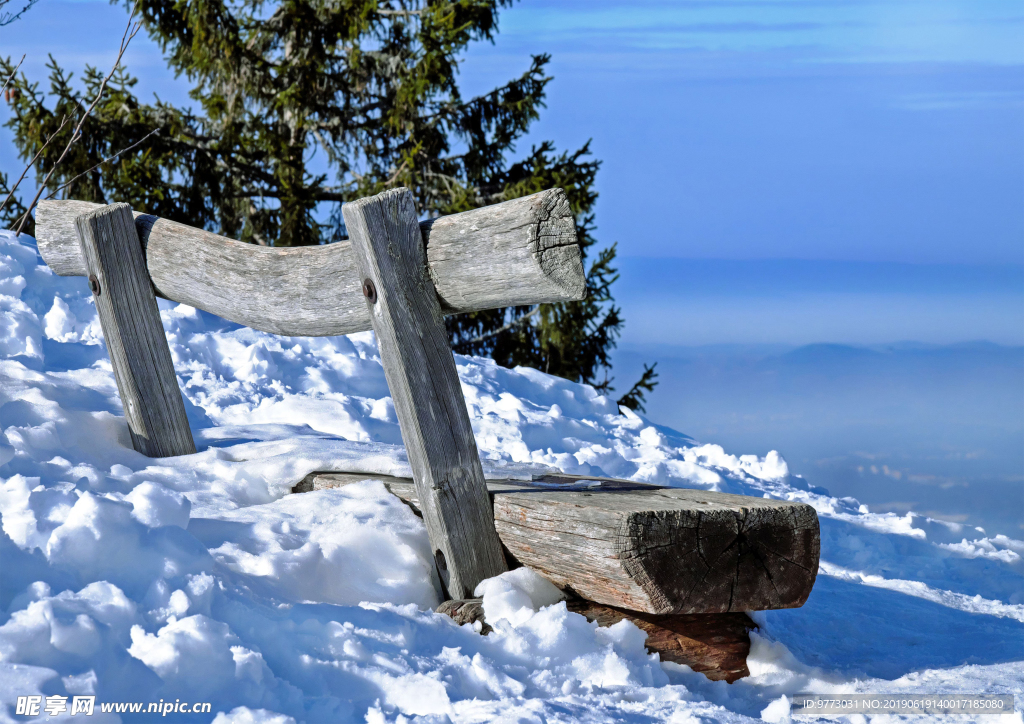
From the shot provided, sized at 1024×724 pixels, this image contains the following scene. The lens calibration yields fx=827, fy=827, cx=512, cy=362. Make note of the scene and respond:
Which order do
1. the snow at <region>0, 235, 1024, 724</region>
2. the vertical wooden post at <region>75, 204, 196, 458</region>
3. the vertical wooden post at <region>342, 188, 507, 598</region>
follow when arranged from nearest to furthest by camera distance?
1. the snow at <region>0, 235, 1024, 724</region>
2. the vertical wooden post at <region>342, 188, 507, 598</region>
3. the vertical wooden post at <region>75, 204, 196, 458</region>

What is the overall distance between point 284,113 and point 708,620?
11.6 metres

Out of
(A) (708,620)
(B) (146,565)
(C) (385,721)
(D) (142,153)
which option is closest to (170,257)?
(B) (146,565)

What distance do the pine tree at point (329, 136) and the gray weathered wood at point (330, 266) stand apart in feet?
25.4

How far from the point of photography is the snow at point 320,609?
2111 millimetres

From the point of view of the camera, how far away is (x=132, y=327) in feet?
12.8

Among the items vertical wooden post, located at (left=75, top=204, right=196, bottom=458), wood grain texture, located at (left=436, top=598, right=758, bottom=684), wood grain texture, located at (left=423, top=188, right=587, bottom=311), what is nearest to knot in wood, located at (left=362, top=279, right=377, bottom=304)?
wood grain texture, located at (left=423, top=188, right=587, bottom=311)

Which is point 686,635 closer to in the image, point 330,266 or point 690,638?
point 690,638

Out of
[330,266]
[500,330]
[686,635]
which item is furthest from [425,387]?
[500,330]

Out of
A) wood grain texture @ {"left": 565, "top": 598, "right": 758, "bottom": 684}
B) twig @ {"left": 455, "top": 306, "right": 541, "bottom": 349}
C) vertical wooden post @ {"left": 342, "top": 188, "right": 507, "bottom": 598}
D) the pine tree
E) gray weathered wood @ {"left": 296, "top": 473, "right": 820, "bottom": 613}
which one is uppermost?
the pine tree

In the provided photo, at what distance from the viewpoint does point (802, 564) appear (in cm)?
282

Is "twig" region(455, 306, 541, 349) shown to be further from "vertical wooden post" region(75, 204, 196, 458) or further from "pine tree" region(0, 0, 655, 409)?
"vertical wooden post" region(75, 204, 196, 458)

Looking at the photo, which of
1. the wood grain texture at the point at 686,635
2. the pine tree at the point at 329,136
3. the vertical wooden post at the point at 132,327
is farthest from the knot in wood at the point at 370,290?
the pine tree at the point at 329,136

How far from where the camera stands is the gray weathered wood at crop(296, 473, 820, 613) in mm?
2615

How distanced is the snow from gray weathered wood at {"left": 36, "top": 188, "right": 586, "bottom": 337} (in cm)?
70
